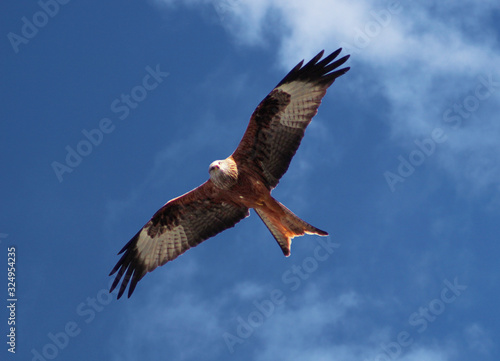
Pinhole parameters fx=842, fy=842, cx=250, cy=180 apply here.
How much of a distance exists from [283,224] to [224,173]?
4.38 feet

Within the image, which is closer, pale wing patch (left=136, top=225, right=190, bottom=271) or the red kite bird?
the red kite bird

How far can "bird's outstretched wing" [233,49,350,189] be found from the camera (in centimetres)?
1402

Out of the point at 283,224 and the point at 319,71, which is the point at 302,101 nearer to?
the point at 319,71

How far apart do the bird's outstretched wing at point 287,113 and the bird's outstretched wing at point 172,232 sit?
52.3 inches

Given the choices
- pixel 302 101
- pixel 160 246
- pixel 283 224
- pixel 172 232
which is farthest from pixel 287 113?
pixel 160 246

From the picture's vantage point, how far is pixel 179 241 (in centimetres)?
1554

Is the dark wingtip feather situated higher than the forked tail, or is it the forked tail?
the dark wingtip feather

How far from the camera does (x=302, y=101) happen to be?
14.1 meters

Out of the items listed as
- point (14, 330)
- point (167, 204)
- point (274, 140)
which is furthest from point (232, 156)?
point (14, 330)

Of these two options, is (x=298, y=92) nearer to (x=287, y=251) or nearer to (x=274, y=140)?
(x=274, y=140)

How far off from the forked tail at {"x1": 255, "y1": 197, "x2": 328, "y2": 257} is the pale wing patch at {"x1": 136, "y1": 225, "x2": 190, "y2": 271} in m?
1.76

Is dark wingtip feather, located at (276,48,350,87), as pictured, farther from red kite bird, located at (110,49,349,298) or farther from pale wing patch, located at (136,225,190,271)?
pale wing patch, located at (136,225,190,271)

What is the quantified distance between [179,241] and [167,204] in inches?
32.9

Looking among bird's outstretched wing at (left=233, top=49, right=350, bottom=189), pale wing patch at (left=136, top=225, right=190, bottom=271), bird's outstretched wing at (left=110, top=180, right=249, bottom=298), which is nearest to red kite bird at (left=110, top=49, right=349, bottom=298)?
bird's outstretched wing at (left=233, top=49, right=350, bottom=189)
